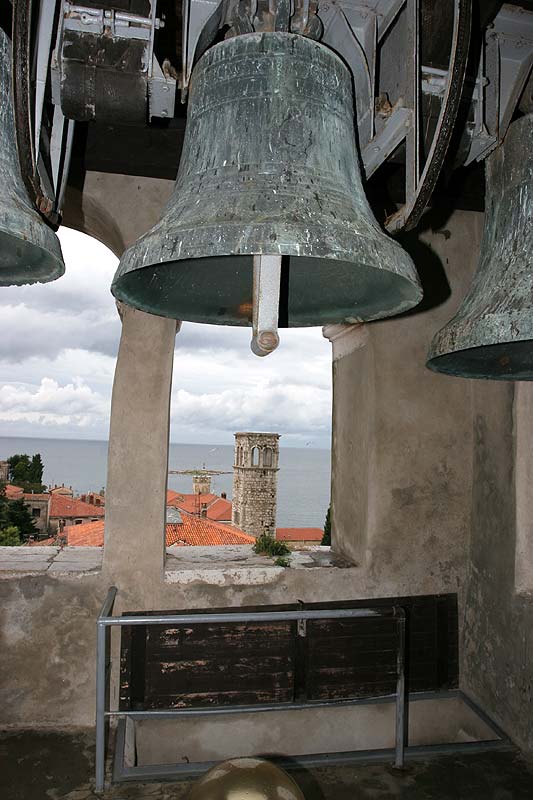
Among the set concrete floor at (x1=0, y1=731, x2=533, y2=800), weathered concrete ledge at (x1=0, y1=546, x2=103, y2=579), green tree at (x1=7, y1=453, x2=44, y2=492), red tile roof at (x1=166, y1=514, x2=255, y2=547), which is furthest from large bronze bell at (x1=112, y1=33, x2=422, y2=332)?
green tree at (x1=7, y1=453, x2=44, y2=492)

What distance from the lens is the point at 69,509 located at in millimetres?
36344

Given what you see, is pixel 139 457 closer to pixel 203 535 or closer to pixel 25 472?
pixel 203 535

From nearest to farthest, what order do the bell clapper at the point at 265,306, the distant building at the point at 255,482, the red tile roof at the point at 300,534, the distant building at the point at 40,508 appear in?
the bell clapper at the point at 265,306, the distant building at the point at 255,482, the red tile roof at the point at 300,534, the distant building at the point at 40,508

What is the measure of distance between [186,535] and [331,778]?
1415cm

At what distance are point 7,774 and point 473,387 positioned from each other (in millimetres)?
3484

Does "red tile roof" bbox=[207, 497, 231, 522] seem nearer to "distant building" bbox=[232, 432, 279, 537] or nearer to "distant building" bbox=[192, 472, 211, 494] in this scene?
"distant building" bbox=[192, 472, 211, 494]

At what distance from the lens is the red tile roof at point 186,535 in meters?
12.3

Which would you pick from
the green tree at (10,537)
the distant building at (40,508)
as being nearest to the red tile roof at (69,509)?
the distant building at (40,508)

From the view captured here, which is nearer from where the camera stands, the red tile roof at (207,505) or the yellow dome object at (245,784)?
the yellow dome object at (245,784)

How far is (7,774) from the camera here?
311 centimetres

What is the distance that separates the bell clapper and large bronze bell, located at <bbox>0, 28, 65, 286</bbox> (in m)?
0.63

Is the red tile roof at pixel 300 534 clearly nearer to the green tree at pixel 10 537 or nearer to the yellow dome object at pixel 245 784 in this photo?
the green tree at pixel 10 537

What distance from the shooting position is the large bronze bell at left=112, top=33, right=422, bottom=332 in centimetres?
148

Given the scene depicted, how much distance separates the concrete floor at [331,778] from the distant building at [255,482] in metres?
16.2
